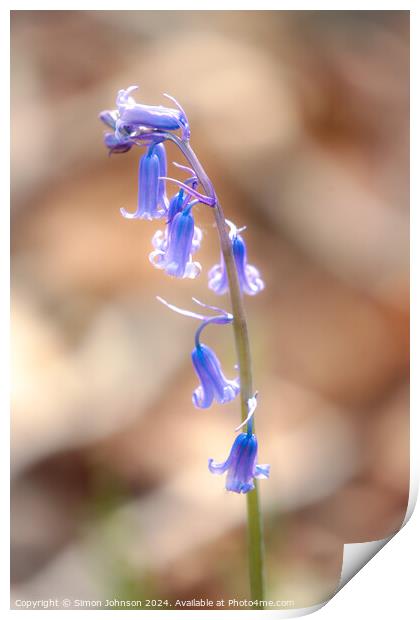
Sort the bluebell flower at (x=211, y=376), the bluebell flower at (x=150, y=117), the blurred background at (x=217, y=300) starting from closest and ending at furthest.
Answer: the bluebell flower at (x=150, y=117) → the bluebell flower at (x=211, y=376) → the blurred background at (x=217, y=300)

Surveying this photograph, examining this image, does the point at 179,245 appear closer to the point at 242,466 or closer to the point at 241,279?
the point at 241,279

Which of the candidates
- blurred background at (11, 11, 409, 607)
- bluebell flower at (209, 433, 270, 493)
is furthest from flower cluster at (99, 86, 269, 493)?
blurred background at (11, 11, 409, 607)

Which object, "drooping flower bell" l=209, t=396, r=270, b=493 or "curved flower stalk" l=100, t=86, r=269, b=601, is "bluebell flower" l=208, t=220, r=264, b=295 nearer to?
"curved flower stalk" l=100, t=86, r=269, b=601

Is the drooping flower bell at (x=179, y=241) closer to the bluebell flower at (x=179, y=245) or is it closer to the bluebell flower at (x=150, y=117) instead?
the bluebell flower at (x=179, y=245)

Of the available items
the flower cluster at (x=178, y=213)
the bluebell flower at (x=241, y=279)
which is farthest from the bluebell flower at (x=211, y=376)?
the bluebell flower at (x=241, y=279)

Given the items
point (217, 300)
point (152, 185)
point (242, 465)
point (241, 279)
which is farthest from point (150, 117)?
point (217, 300)

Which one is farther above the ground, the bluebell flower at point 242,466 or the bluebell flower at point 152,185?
the bluebell flower at point 152,185
